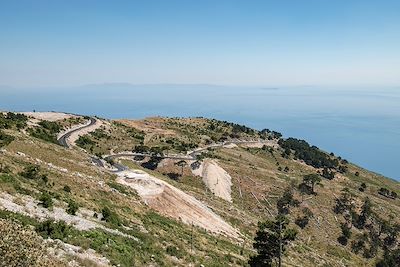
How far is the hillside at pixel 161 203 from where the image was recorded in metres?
24.7

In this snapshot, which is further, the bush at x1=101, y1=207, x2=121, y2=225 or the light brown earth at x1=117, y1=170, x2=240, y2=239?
the light brown earth at x1=117, y1=170, x2=240, y2=239

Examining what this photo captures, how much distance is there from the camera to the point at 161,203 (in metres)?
51.4

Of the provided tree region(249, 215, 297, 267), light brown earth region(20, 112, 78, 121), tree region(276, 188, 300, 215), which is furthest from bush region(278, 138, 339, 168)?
tree region(249, 215, 297, 267)

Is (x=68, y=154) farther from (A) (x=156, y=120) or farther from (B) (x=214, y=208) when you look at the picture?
(A) (x=156, y=120)

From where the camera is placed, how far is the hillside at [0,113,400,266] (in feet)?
81.1

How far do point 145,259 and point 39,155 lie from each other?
1313 inches

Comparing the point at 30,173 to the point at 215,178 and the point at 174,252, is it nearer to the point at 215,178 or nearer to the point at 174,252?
the point at 174,252

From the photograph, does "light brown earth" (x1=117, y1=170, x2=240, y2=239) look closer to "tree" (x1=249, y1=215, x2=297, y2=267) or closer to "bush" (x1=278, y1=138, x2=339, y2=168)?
"tree" (x1=249, y1=215, x2=297, y2=267)

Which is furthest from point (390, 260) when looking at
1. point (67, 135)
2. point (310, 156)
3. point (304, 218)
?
point (310, 156)

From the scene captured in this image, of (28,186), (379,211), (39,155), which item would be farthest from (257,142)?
(28,186)

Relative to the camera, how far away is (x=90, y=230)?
26703 millimetres

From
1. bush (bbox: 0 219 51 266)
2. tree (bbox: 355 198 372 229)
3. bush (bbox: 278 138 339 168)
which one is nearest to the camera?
bush (bbox: 0 219 51 266)

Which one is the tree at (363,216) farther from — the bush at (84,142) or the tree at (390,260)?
the bush at (84,142)

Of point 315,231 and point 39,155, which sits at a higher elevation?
point 39,155
